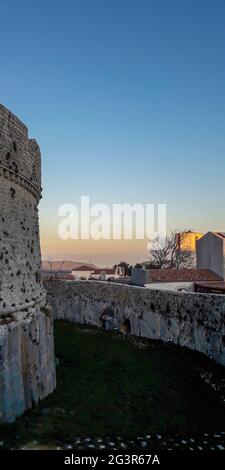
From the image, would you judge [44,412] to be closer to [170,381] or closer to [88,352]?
[170,381]

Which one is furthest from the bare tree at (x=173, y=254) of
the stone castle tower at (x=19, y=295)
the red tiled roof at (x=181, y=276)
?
the stone castle tower at (x=19, y=295)

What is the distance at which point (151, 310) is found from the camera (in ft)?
83.6

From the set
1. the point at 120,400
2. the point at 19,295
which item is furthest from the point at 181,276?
the point at 19,295

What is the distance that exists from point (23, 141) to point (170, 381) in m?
10.4

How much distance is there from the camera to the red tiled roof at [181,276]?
41.3 m

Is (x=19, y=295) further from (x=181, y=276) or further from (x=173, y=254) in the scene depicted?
(x=173, y=254)

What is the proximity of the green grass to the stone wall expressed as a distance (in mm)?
1269

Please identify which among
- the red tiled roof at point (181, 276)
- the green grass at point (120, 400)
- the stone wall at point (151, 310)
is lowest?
the green grass at point (120, 400)

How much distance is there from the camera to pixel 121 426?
441 inches

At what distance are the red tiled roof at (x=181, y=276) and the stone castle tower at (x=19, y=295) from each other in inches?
1072

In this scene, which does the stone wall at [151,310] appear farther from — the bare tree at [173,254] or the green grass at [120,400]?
the bare tree at [173,254]

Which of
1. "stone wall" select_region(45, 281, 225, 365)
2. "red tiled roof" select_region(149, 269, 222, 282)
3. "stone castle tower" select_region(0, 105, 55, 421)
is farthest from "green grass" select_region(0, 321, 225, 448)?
"red tiled roof" select_region(149, 269, 222, 282)

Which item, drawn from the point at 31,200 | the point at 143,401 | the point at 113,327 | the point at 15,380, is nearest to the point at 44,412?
the point at 15,380

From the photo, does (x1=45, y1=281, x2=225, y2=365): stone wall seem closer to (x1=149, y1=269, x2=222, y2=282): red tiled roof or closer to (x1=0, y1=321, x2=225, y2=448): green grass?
(x1=0, y1=321, x2=225, y2=448): green grass
